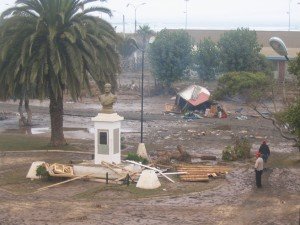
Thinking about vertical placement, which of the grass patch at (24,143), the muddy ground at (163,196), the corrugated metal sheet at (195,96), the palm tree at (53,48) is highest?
the palm tree at (53,48)

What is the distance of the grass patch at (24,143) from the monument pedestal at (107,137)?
7519 millimetres

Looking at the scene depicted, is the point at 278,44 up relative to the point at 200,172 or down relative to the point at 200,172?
up

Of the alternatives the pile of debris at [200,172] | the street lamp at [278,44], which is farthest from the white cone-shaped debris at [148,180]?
the street lamp at [278,44]

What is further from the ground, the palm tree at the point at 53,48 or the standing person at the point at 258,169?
the palm tree at the point at 53,48

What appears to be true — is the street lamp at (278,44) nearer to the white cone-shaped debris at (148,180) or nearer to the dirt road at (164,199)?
the dirt road at (164,199)

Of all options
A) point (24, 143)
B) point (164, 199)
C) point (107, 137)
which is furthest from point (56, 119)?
point (164, 199)

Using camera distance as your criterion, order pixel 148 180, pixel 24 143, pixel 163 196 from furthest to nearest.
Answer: pixel 24 143, pixel 148 180, pixel 163 196

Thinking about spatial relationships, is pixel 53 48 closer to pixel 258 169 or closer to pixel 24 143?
pixel 24 143

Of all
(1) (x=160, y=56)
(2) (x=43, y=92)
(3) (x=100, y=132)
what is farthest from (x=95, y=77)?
(1) (x=160, y=56)

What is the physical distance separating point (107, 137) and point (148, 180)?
10.0 ft

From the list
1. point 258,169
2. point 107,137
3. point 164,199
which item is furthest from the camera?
point 107,137

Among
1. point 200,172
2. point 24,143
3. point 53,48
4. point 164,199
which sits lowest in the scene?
point 24,143

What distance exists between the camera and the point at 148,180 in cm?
1981

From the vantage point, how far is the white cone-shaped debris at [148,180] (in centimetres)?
1978
